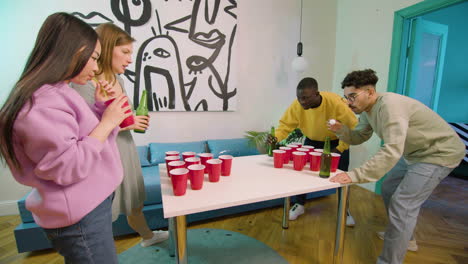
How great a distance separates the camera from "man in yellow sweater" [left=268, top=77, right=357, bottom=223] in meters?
1.92

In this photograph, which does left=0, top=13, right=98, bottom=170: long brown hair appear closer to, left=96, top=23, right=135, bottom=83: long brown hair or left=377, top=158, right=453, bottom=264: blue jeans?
left=96, top=23, right=135, bottom=83: long brown hair

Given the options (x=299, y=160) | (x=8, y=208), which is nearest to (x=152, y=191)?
(x=299, y=160)

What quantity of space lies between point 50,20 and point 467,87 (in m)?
5.86

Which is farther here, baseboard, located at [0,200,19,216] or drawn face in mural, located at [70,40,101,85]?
baseboard, located at [0,200,19,216]

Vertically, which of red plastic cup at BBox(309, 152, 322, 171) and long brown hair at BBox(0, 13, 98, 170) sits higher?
long brown hair at BBox(0, 13, 98, 170)

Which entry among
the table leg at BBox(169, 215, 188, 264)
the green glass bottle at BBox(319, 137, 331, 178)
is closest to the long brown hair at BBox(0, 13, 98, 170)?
the table leg at BBox(169, 215, 188, 264)

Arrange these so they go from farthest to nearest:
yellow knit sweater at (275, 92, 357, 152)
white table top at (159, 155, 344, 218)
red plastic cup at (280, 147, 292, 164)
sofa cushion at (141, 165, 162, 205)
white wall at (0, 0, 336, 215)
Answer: white wall at (0, 0, 336, 215) → yellow knit sweater at (275, 92, 357, 152) → sofa cushion at (141, 165, 162, 205) → red plastic cup at (280, 147, 292, 164) → white table top at (159, 155, 344, 218)

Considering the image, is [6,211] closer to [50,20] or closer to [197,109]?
[197,109]

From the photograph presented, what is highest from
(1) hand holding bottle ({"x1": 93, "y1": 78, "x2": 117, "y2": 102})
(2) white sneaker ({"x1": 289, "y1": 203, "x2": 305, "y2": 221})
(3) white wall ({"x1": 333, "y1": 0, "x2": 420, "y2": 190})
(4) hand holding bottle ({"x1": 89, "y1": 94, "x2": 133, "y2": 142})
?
(3) white wall ({"x1": 333, "y1": 0, "x2": 420, "y2": 190})

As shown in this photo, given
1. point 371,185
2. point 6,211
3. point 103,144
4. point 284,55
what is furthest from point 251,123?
point 6,211

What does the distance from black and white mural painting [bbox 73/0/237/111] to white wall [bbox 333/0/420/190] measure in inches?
65.2

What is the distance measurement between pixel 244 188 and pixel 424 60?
3.46 m

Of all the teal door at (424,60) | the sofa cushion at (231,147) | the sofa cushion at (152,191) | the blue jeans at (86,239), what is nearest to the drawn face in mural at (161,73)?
the sofa cushion at (231,147)

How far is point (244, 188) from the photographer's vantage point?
108 centimetres
